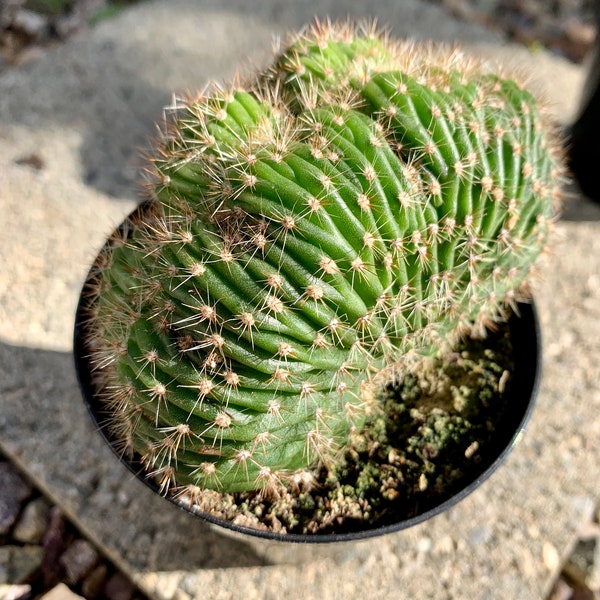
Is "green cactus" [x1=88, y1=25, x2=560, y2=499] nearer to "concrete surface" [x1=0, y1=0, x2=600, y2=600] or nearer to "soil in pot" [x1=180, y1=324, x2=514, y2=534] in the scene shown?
"soil in pot" [x1=180, y1=324, x2=514, y2=534]

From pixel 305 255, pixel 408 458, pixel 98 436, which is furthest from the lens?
pixel 98 436

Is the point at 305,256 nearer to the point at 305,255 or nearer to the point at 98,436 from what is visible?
the point at 305,255

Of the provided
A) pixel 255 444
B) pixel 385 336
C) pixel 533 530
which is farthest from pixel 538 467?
pixel 255 444

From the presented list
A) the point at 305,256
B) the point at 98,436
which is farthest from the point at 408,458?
the point at 98,436

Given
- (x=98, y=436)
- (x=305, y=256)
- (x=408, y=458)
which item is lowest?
(x=98, y=436)

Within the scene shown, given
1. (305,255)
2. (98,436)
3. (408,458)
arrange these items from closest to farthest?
1. (305,255)
2. (408,458)
3. (98,436)

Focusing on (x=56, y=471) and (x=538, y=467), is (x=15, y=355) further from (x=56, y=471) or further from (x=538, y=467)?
(x=538, y=467)

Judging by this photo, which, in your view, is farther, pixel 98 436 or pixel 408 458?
pixel 98 436
